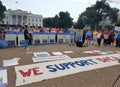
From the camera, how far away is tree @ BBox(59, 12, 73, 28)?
97594 mm

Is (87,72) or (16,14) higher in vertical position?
(16,14)

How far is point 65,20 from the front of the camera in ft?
325

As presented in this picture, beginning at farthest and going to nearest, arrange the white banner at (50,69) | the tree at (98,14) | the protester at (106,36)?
the tree at (98,14) < the protester at (106,36) < the white banner at (50,69)

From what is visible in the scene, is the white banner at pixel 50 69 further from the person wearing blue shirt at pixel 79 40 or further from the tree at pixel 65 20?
the tree at pixel 65 20

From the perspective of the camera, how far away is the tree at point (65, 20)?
3842 inches

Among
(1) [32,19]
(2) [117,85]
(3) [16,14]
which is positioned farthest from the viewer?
(1) [32,19]

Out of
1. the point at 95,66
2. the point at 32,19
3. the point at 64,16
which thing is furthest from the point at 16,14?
the point at 95,66

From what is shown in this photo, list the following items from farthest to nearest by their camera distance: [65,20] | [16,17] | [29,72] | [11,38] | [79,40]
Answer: [16,17] < [65,20] < [79,40] < [11,38] < [29,72]

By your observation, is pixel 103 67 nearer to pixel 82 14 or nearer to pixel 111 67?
pixel 111 67

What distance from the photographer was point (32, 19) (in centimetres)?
12988

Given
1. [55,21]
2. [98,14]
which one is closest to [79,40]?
[98,14]

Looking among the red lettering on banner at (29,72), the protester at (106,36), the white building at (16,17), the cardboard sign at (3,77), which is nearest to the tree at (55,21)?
the white building at (16,17)

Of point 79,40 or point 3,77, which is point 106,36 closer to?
point 79,40

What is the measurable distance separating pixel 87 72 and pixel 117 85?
190 cm
